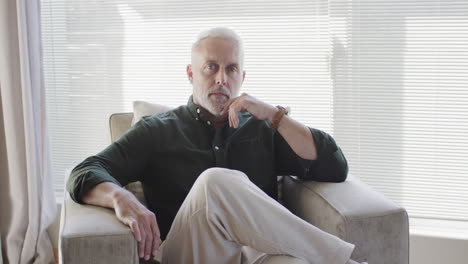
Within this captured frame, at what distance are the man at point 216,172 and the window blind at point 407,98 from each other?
2.26 feet

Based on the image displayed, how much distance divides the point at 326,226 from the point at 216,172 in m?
0.41

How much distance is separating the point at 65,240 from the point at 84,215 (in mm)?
165

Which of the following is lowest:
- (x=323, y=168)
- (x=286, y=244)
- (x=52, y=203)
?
(x=52, y=203)

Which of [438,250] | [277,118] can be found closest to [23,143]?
[277,118]

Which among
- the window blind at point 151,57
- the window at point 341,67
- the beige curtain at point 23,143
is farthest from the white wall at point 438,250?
the beige curtain at point 23,143

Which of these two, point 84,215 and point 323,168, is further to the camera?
point 323,168

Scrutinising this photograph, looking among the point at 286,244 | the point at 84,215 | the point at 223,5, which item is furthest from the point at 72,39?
the point at 286,244

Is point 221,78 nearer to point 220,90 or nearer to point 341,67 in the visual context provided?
point 220,90

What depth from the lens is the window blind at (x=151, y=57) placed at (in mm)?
2921

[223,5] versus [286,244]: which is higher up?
[223,5]

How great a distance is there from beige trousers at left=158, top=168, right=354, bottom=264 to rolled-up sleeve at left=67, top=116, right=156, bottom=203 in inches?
13.3

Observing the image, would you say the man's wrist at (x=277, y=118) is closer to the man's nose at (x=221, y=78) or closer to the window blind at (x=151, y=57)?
the man's nose at (x=221, y=78)

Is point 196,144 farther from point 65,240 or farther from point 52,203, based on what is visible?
point 52,203

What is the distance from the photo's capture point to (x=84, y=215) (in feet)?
6.07
